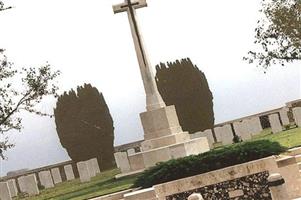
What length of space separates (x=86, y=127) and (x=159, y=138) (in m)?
18.6

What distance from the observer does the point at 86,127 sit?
1372 inches

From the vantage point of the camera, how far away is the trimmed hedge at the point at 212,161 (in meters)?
11.0

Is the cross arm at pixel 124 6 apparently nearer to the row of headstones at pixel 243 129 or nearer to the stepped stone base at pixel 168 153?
the stepped stone base at pixel 168 153

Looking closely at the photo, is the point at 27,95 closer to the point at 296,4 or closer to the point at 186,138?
the point at 186,138

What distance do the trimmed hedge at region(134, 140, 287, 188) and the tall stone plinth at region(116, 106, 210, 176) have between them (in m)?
4.72

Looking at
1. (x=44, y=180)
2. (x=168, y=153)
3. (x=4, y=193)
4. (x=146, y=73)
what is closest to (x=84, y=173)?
(x=44, y=180)

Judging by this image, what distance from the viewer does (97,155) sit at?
1363 inches

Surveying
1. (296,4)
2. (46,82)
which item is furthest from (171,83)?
(46,82)

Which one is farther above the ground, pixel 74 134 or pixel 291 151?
pixel 74 134

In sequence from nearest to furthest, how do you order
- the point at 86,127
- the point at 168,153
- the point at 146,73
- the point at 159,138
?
the point at 168,153 < the point at 159,138 < the point at 146,73 < the point at 86,127

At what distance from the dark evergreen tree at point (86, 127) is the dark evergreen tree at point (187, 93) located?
13.6 ft

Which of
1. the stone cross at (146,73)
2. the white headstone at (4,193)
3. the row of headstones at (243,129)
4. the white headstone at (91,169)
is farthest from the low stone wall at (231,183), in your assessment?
the row of headstones at (243,129)

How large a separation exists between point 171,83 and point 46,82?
47.8 ft

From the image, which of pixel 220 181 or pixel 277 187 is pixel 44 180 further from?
pixel 277 187
